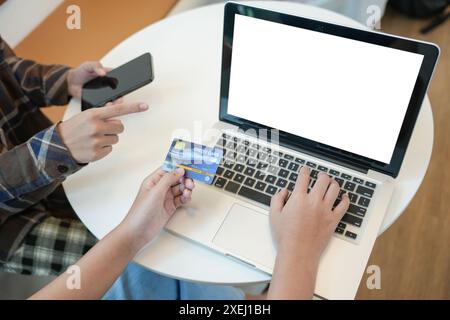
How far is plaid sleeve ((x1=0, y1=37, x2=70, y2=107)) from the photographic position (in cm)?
88

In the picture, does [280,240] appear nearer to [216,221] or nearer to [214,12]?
[216,221]

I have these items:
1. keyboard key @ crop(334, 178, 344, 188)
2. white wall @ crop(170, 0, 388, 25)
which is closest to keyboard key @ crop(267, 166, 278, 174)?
keyboard key @ crop(334, 178, 344, 188)

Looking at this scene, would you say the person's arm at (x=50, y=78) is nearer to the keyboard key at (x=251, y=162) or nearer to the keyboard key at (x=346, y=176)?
the keyboard key at (x=251, y=162)

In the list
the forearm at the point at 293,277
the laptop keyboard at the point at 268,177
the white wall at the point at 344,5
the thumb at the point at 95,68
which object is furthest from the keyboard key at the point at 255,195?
the white wall at the point at 344,5

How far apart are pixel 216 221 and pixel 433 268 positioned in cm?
82

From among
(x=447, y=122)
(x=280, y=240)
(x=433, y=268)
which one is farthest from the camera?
(x=447, y=122)

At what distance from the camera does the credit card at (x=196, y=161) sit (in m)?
0.67

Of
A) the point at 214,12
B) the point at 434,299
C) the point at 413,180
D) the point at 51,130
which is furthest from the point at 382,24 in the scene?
the point at 51,130

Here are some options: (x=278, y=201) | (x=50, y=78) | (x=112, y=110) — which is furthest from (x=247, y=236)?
(x=50, y=78)

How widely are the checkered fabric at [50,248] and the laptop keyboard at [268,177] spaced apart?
0.31 metres

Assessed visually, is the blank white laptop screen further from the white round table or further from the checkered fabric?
the checkered fabric

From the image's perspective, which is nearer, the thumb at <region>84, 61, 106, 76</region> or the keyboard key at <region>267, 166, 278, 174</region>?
the keyboard key at <region>267, 166, 278, 174</region>

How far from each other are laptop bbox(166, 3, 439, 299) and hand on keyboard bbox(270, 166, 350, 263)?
0.02 meters

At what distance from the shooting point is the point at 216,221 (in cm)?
67
